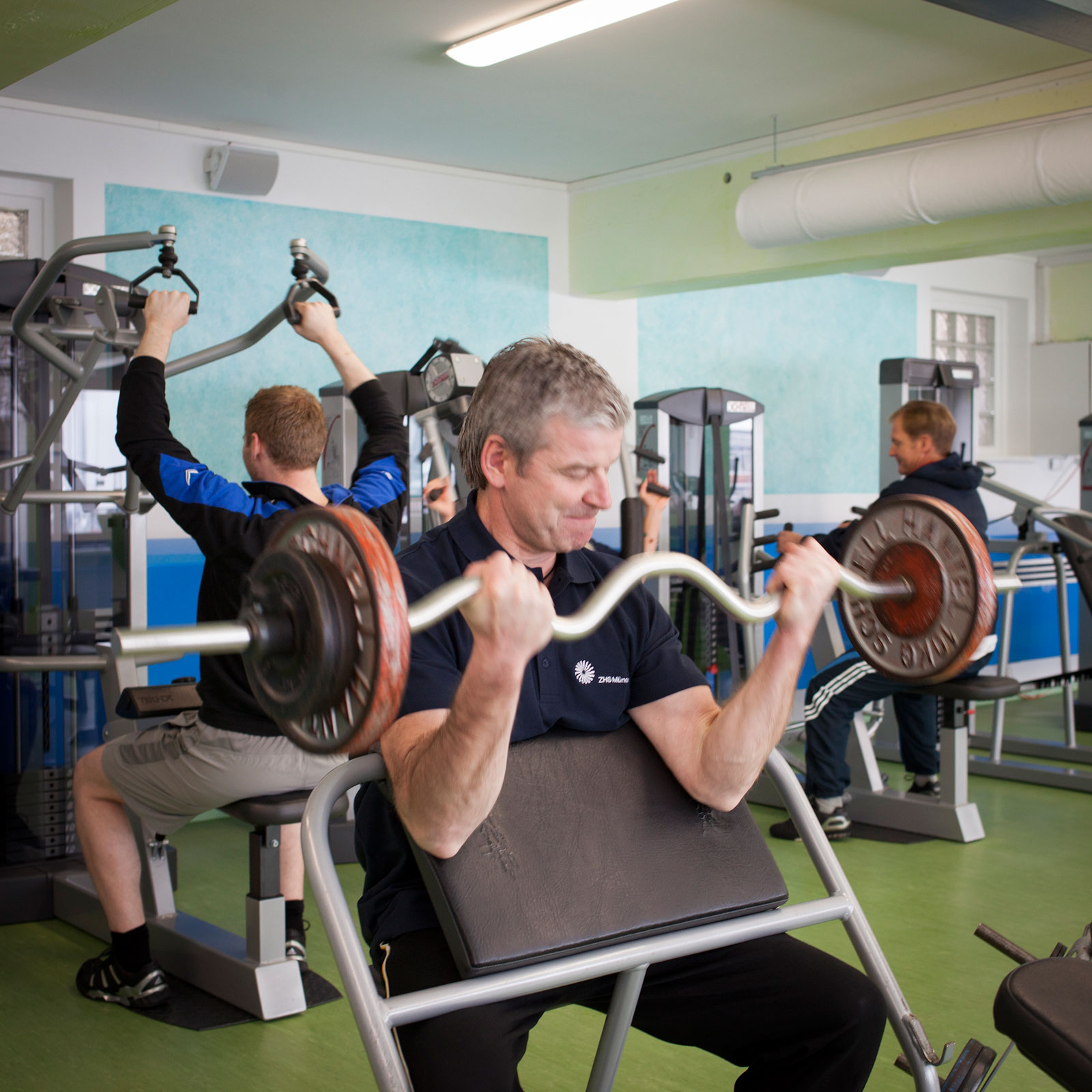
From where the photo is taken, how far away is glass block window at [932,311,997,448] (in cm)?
A: 750

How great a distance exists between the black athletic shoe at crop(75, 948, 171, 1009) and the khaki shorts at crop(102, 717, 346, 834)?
1.19ft

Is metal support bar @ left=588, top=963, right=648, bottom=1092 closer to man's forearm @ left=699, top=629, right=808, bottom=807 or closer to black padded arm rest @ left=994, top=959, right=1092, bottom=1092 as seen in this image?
man's forearm @ left=699, top=629, right=808, bottom=807

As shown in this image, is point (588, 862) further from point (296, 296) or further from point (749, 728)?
point (296, 296)

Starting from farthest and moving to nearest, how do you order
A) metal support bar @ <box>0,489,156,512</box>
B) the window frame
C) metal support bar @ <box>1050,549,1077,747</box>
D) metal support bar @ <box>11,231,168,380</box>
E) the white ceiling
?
the window frame → metal support bar @ <box>1050,549,1077,747</box> → the white ceiling → metal support bar @ <box>0,489,156,512</box> → metal support bar @ <box>11,231,168,380</box>

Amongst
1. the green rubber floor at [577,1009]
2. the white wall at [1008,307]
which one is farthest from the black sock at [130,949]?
the white wall at [1008,307]

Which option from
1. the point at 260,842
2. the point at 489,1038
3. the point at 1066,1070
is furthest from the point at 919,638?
the point at 260,842

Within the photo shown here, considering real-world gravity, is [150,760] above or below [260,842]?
above

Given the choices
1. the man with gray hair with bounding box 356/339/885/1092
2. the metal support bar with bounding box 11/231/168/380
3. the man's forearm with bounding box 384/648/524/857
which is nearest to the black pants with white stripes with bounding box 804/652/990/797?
the man with gray hair with bounding box 356/339/885/1092

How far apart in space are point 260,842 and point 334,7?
242 centimetres

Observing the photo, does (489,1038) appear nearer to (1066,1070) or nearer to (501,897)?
(501,897)

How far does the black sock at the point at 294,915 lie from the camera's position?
2.97 m

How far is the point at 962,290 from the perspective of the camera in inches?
293

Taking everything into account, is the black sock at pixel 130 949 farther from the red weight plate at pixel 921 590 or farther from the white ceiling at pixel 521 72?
the white ceiling at pixel 521 72

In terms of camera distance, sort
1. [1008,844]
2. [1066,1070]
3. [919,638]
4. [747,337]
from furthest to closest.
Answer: [747,337], [1008,844], [919,638], [1066,1070]
